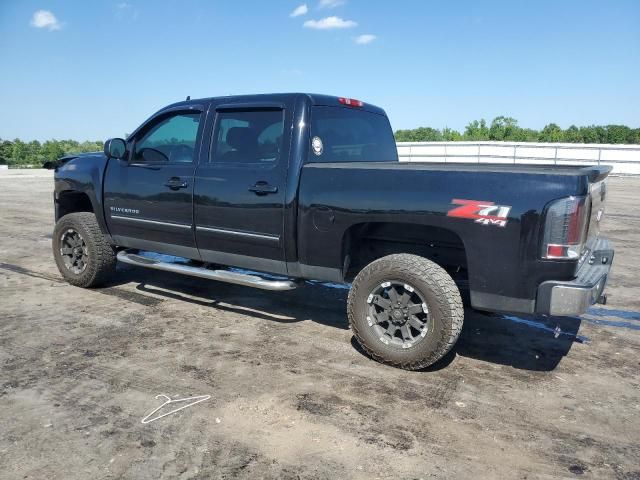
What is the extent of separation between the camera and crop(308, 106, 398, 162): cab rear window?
14.6 ft

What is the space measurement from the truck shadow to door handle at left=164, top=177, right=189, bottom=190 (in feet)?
4.27

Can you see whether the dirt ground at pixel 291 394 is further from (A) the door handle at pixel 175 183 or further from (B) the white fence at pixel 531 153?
(B) the white fence at pixel 531 153

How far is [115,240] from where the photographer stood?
5.66 metres

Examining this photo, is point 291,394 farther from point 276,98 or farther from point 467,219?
point 276,98

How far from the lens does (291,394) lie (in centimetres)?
348

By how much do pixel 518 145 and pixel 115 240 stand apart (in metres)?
25.9

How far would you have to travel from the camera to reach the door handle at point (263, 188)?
4.29 meters

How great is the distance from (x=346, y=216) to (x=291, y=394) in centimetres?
135

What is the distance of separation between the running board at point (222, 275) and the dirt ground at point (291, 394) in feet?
1.52

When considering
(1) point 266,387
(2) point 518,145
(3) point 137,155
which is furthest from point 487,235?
(2) point 518,145

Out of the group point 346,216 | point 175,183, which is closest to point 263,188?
point 346,216

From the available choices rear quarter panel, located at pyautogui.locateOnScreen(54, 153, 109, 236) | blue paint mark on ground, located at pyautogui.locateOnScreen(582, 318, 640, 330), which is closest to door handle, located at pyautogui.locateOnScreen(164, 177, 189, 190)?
rear quarter panel, located at pyautogui.locateOnScreen(54, 153, 109, 236)

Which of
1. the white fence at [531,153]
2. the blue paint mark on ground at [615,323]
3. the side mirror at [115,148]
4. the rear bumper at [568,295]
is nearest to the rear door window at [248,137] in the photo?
the side mirror at [115,148]

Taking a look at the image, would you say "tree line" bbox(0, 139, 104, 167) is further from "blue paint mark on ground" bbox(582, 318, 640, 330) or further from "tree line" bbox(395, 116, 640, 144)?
"blue paint mark on ground" bbox(582, 318, 640, 330)
